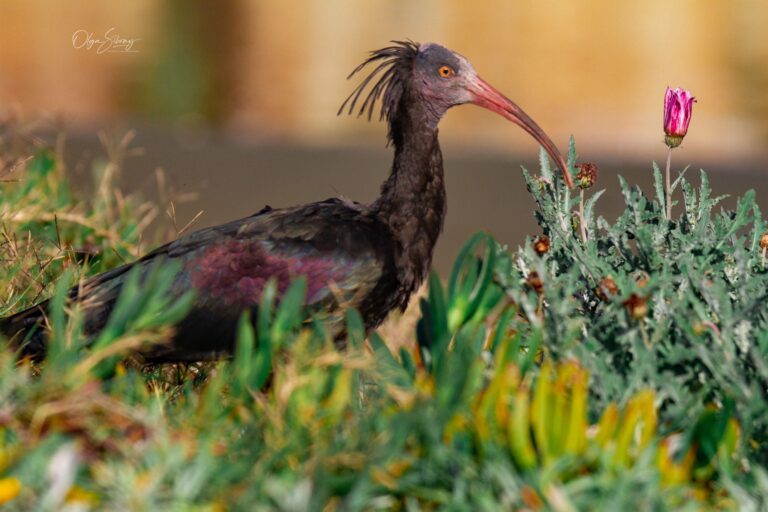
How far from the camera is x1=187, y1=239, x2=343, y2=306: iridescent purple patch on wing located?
3.93 meters

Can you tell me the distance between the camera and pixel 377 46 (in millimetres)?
12234

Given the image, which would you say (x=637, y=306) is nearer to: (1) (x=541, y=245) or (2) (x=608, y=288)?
(2) (x=608, y=288)

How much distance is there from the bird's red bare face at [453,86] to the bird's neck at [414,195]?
3.1 inches

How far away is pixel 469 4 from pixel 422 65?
785cm

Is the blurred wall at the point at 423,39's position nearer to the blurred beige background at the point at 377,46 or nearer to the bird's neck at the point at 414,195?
the blurred beige background at the point at 377,46

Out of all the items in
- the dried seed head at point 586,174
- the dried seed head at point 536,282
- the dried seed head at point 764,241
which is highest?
the dried seed head at point 586,174

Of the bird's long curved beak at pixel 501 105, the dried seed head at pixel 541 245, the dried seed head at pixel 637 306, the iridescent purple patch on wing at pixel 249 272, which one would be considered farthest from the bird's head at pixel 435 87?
the dried seed head at pixel 637 306

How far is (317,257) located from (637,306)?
1.34 m

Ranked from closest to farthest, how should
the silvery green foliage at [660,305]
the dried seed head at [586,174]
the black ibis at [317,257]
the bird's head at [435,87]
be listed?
1. the silvery green foliage at [660,305]
2. the dried seed head at [586,174]
3. the black ibis at [317,257]
4. the bird's head at [435,87]

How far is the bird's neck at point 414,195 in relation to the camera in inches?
163

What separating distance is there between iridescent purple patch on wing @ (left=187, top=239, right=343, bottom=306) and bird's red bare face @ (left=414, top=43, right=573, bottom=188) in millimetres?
796
